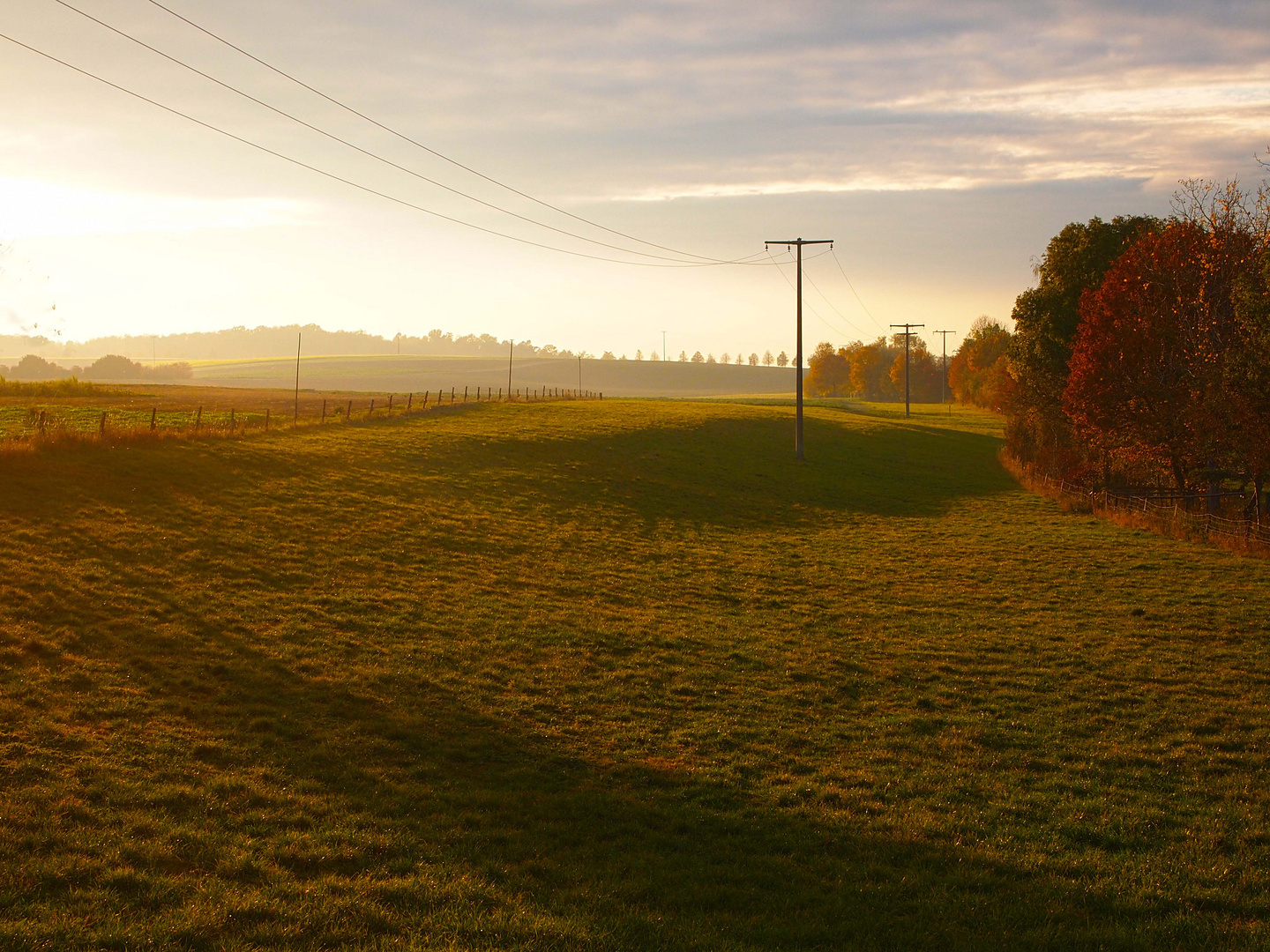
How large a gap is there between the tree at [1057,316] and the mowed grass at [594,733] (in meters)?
25.9

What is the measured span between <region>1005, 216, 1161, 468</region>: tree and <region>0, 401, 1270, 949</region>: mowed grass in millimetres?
25932

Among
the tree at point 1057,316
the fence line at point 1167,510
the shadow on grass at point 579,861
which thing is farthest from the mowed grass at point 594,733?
the tree at point 1057,316

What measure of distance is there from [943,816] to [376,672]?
34.4 ft

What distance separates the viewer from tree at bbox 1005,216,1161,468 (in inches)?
2050

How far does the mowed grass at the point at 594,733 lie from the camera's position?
8.52m

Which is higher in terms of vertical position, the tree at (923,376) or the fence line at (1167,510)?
the tree at (923,376)

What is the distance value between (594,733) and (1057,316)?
50841 mm

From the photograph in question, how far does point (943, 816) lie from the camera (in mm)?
11008

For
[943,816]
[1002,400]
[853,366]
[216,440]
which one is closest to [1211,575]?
[943,816]

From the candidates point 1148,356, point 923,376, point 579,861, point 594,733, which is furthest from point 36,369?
point 579,861

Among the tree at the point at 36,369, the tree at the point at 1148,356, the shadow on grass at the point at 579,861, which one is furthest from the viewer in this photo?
the tree at the point at 36,369

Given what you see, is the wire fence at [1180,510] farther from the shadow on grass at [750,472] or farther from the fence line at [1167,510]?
the shadow on grass at [750,472]

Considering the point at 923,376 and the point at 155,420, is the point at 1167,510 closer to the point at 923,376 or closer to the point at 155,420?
the point at 155,420

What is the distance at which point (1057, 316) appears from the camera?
53719 millimetres
